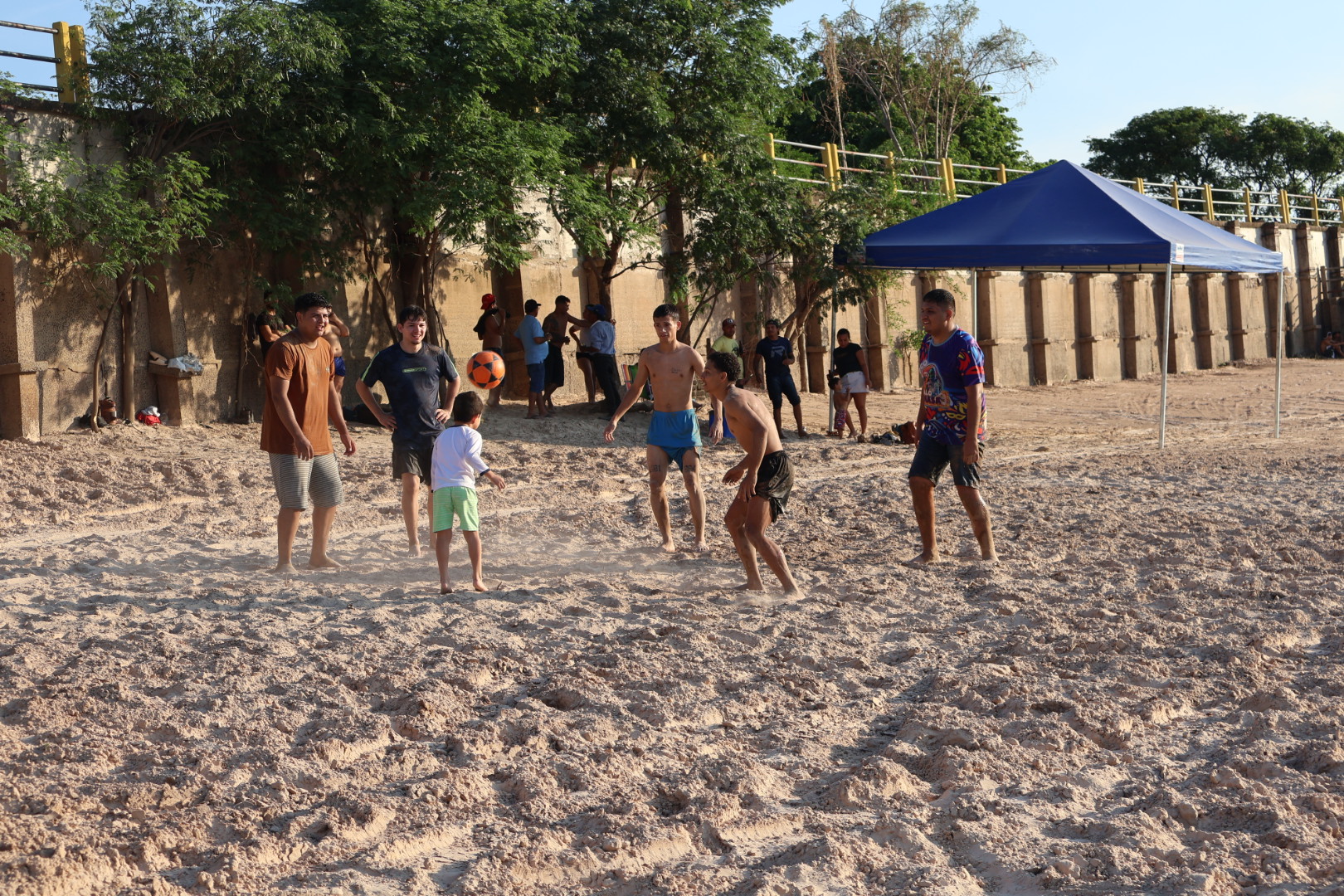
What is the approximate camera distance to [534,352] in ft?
48.1

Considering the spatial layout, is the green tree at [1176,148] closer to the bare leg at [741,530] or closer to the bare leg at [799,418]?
the bare leg at [799,418]

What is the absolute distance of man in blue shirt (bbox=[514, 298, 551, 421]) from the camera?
14.7 metres

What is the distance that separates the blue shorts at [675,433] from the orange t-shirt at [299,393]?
1.98 m

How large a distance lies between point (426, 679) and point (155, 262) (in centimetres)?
905

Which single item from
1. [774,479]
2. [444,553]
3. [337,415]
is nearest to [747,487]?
[774,479]

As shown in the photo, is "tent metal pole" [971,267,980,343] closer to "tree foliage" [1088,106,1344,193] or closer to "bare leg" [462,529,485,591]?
"bare leg" [462,529,485,591]

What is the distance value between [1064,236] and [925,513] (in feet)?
23.2

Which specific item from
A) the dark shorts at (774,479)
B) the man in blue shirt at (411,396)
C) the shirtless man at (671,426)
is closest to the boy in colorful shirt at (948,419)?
the dark shorts at (774,479)

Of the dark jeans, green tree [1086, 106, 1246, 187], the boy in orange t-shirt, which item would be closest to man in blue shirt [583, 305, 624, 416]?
the dark jeans

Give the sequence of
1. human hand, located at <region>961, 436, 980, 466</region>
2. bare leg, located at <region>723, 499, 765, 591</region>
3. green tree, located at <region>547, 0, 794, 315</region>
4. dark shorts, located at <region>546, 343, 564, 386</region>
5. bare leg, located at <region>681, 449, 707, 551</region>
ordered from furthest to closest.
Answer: dark shorts, located at <region>546, 343, 564, 386</region>, green tree, located at <region>547, 0, 794, 315</region>, bare leg, located at <region>681, 449, 707, 551</region>, human hand, located at <region>961, 436, 980, 466</region>, bare leg, located at <region>723, 499, 765, 591</region>

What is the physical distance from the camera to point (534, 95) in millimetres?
14477

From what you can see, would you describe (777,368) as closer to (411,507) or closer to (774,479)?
(411,507)

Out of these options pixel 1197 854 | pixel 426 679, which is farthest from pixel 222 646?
pixel 1197 854

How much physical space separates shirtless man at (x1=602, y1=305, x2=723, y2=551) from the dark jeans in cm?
666
